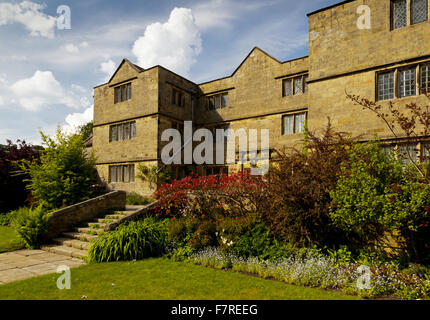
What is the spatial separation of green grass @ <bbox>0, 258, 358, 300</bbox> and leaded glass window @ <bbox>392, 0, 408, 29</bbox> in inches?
427

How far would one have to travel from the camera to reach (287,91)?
15906 millimetres

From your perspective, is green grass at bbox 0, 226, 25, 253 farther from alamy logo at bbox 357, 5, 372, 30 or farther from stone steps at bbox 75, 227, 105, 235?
alamy logo at bbox 357, 5, 372, 30

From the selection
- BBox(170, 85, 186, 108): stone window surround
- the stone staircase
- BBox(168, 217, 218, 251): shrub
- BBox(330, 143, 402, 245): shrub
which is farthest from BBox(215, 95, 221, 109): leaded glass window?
BBox(330, 143, 402, 245): shrub

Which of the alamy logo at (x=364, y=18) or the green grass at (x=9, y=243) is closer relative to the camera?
the green grass at (x=9, y=243)

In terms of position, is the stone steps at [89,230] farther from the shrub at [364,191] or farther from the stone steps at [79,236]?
the shrub at [364,191]

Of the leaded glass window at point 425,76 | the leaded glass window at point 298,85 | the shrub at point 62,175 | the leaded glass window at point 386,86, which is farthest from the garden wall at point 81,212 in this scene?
the leaded glass window at point 425,76

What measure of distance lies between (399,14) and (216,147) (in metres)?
11.7

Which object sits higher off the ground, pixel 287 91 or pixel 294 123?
pixel 287 91

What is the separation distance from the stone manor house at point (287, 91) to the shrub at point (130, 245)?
7.53 metres

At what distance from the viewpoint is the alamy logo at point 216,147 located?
16.3 m

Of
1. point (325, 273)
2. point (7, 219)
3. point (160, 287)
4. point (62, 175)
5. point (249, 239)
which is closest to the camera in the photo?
point (160, 287)

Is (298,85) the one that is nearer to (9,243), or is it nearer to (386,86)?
(386,86)

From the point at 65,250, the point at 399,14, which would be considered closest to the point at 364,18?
the point at 399,14
